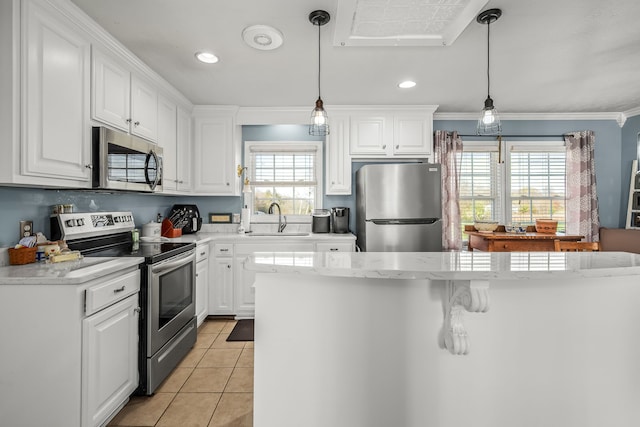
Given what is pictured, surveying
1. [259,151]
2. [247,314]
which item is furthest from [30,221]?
[259,151]

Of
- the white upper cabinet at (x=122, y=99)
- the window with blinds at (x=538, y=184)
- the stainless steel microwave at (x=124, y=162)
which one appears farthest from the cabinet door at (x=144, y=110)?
the window with blinds at (x=538, y=184)

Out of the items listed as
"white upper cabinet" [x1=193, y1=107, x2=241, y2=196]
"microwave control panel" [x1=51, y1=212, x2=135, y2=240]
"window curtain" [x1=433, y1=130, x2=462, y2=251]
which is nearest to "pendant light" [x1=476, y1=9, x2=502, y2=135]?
"window curtain" [x1=433, y1=130, x2=462, y2=251]

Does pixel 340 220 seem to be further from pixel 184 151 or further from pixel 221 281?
pixel 184 151

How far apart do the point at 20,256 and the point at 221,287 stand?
6.14 ft

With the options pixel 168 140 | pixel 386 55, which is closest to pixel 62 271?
pixel 168 140

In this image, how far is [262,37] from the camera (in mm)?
2113

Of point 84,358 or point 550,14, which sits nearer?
point 84,358

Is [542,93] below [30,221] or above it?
above

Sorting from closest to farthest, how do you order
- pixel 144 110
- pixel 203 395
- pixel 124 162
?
pixel 203 395, pixel 124 162, pixel 144 110

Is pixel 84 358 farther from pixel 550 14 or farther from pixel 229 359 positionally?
pixel 550 14

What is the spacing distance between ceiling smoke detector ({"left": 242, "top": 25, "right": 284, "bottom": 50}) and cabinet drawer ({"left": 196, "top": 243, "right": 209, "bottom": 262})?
1.87m

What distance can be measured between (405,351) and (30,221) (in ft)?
7.31

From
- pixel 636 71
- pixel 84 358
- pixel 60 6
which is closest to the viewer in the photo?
pixel 84 358

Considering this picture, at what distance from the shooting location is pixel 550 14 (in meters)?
1.88
